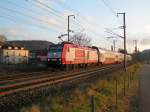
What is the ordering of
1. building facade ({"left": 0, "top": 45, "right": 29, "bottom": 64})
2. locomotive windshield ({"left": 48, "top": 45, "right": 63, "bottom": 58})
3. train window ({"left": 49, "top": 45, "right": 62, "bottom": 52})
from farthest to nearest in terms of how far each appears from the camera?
building facade ({"left": 0, "top": 45, "right": 29, "bottom": 64})
train window ({"left": 49, "top": 45, "right": 62, "bottom": 52})
locomotive windshield ({"left": 48, "top": 45, "right": 63, "bottom": 58})

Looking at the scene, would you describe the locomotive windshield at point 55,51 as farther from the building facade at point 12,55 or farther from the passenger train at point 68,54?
the building facade at point 12,55

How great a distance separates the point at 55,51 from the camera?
38.9 meters

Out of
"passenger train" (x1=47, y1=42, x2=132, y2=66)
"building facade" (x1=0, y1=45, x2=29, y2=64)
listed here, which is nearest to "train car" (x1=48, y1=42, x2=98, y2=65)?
"passenger train" (x1=47, y1=42, x2=132, y2=66)

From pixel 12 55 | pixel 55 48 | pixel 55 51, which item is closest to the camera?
pixel 55 51

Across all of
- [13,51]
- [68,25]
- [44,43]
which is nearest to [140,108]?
[68,25]

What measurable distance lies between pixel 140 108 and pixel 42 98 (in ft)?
15.0

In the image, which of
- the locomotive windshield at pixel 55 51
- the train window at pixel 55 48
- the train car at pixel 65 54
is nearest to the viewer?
the train car at pixel 65 54

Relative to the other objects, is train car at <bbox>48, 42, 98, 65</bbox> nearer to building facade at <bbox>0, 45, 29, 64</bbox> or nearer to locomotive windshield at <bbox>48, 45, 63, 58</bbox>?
locomotive windshield at <bbox>48, 45, 63, 58</bbox>

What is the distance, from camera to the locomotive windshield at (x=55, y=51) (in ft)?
126

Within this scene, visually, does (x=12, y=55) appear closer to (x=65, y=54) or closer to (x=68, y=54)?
(x=68, y=54)

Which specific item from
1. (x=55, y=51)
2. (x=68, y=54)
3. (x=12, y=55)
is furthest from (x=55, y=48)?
(x=12, y=55)

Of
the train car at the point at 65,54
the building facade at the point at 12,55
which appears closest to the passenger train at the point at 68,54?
the train car at the point at 65,54

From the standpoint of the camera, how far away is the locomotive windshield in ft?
126

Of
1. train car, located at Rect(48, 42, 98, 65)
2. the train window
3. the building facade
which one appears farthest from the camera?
the building facade
